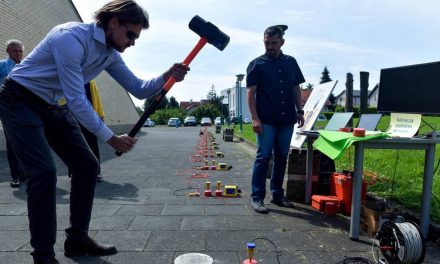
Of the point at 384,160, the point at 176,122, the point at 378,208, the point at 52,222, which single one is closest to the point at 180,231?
the point at 52,222

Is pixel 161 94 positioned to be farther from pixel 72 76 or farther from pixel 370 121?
pixel 370 121

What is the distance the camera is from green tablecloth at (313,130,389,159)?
10.9ft

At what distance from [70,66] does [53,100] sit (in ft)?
1.45

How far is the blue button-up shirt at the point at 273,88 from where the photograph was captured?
14.9 ft

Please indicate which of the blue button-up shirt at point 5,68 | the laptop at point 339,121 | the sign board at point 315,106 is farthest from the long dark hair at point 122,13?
the sign board at point 315,106

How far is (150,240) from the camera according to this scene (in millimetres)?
3328

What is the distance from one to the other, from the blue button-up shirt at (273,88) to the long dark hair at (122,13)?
7.17 ft

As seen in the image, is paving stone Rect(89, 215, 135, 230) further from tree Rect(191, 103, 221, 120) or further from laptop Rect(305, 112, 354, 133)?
tree Rect(191, 103, 221, 120)

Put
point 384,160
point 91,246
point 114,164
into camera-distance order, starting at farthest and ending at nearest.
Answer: point 114,164 → point 384,160 → point 91,246

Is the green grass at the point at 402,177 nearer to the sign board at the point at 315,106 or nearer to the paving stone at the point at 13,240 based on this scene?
the sign board at the point at 315,106

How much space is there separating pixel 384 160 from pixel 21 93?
22.7ft

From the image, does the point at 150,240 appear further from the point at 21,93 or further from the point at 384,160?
the point at 384,160

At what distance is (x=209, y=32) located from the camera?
3.42 m

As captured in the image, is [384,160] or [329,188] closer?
[329,188]
